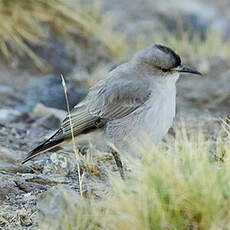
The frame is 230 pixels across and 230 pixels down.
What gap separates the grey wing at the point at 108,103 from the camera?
5383 mm

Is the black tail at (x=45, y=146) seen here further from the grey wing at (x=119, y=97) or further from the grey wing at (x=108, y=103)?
the grey wing at (x=119, y=97)

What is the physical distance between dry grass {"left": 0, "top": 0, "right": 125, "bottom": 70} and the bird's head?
13.2 feet

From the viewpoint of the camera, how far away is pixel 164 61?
543 cm

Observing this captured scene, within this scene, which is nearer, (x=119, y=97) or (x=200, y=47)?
(x=119, y=97)

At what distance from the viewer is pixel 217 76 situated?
9445 millimetres

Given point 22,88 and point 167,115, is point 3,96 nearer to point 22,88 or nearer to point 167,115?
point 22,88

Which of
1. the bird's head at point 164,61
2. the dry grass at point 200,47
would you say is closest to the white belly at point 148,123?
the bird's head at point 164,61

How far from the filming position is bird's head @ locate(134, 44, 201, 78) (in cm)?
540

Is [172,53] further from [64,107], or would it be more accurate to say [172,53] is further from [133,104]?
[64,107]

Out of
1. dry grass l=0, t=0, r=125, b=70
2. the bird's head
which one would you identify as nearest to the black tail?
the bird's head

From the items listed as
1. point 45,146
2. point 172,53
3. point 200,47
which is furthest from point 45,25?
point 172,53

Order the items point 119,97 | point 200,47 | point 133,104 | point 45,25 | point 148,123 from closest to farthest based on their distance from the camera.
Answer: point 148,123 → point 133,104 → point 119,97 → point 45,25 → point 200,47

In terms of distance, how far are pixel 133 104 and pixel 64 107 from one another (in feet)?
9.57

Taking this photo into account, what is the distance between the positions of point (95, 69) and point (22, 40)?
1306mm
